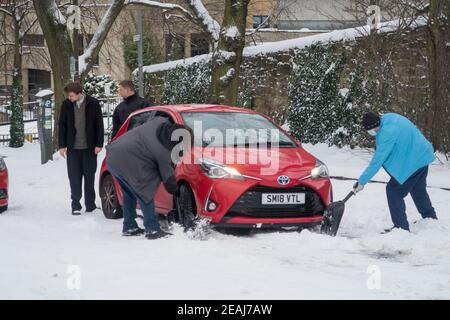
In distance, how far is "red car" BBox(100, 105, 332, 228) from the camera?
7.82 metres

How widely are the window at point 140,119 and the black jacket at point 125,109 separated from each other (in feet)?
2.98

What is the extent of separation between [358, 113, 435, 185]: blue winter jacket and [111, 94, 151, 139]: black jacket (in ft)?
12.9

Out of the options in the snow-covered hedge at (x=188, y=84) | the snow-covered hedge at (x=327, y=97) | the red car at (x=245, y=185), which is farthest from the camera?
the snow-covered hedge at (x=188, y=84)

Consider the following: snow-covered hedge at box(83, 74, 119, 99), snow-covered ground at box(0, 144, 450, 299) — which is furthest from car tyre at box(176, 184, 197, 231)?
snow-covered hedge at box(83, 74, 119, 99)

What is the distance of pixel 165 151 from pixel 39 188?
6.03 m

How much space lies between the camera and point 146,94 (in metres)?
29.3

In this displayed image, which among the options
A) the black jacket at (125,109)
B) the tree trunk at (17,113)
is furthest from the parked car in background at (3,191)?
the tree trunk at (17,113)

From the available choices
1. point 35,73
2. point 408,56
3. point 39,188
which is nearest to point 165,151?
point 39,188

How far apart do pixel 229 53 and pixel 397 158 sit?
313 inches

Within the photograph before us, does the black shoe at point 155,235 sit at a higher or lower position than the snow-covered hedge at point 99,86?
lower

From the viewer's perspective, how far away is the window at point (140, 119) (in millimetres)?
9460

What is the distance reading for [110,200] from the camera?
9781 millimetres

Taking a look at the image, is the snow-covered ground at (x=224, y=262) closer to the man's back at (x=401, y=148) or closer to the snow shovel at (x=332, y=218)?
the snow shovel at (x=332, y=218)

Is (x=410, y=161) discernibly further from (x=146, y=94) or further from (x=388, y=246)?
(x=146, y=94)
